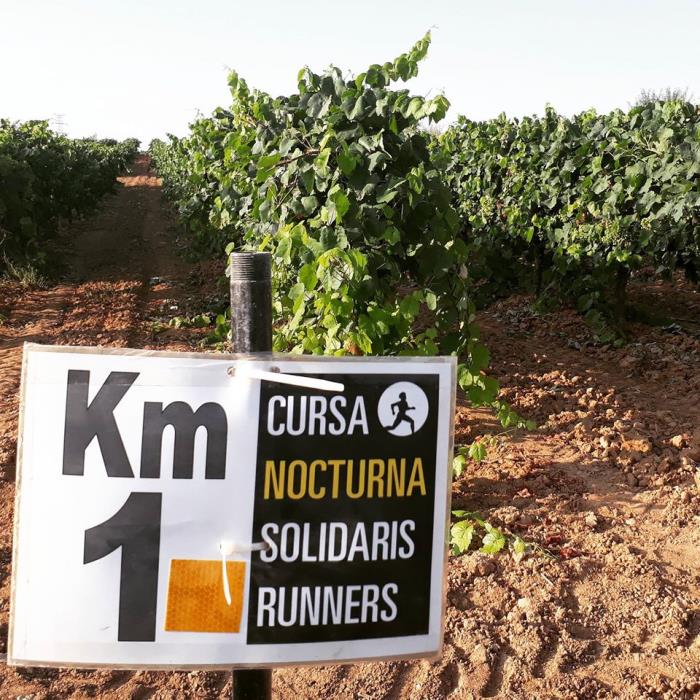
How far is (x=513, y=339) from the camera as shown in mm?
7945

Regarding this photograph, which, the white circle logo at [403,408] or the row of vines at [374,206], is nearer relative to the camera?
the white circle logo at [403,408]

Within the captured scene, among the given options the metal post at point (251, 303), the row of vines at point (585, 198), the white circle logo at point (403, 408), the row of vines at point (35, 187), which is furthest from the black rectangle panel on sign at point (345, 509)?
the row of vines at point (35, 187)

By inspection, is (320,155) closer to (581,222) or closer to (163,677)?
(163,677)

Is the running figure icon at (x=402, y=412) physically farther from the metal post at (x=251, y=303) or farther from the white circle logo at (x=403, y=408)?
the metal post at (x=251, y=303)

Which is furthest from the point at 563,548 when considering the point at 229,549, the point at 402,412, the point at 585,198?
the point at 585,198

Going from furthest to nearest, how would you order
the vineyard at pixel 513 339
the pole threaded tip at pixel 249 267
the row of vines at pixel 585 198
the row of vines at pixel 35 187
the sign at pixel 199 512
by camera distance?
the row of vines at pixel 35 187, the row of vines at pixel 585 198, the vineyard at pixel 513 339, the pole threaded tip at pixel 249 267, the sign at pixel 199 512

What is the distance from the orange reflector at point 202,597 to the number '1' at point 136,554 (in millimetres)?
39

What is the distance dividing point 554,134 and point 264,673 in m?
8.33

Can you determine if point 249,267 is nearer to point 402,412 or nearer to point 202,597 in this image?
point 402,412

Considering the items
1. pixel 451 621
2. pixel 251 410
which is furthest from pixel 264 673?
pixel 451 621

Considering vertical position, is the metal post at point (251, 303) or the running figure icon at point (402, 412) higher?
the metal post at point (251, 303)

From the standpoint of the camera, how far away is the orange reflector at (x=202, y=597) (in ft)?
4.63

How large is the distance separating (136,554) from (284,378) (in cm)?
46

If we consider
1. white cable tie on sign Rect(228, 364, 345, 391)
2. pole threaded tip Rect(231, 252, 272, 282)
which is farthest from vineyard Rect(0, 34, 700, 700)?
pole threaded tip Rect(231, 252, 272, 282)
